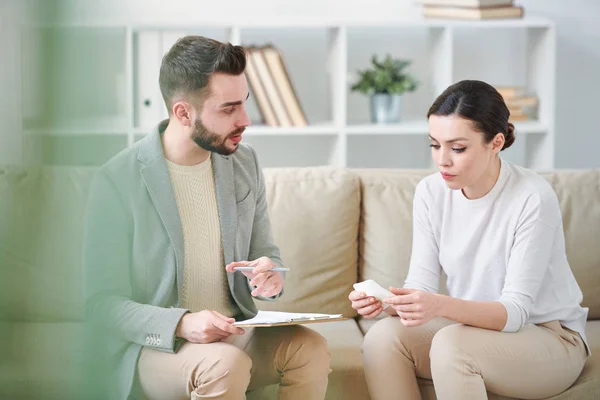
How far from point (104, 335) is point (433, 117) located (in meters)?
1.59

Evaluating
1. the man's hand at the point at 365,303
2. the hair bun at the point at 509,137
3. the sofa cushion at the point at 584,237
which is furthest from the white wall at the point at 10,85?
the sofa cushion at the point at 584,237

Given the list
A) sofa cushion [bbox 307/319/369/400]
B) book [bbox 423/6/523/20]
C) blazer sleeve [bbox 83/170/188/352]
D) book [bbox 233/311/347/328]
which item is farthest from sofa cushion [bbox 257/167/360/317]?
blazer sleeve [bbox 83/170/188/352]

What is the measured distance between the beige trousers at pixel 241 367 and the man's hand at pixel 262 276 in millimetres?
86

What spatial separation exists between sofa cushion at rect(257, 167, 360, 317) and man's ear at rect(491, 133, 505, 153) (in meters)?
0.54

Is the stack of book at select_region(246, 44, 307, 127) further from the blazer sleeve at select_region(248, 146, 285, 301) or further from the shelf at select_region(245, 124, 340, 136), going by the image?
the blazer sleeve at select_region(248, 146, 285, 301)

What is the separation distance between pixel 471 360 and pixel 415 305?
0.16m

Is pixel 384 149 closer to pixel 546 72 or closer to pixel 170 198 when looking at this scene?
pixel 546 72

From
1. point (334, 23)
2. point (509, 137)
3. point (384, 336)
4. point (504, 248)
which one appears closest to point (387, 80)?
point (334, 23)

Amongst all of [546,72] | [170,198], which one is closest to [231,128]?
[170,198]

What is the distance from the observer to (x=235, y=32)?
326 cm

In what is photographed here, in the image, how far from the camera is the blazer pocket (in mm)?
1763

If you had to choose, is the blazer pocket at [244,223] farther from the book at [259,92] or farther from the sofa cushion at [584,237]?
the book at [259,92]

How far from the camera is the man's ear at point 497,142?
1.86 metres

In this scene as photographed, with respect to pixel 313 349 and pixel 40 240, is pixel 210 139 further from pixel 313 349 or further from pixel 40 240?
pixel 40 240
